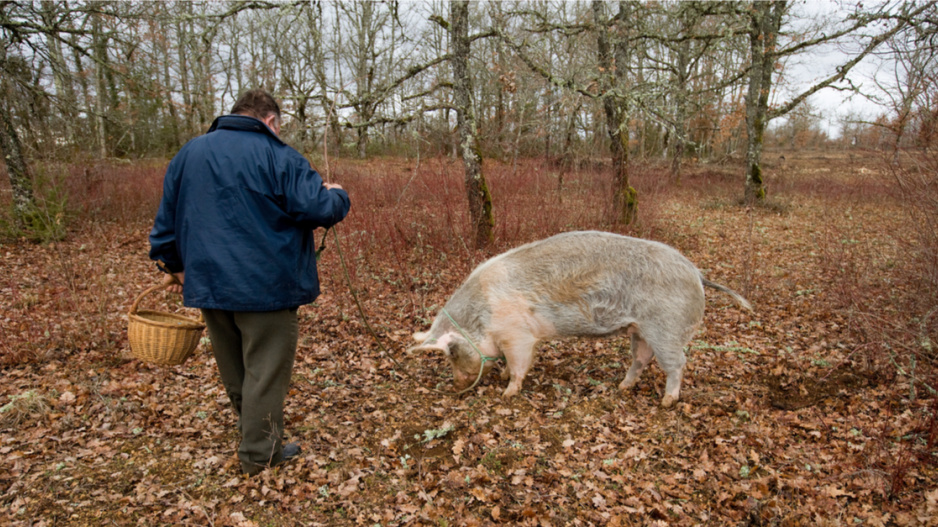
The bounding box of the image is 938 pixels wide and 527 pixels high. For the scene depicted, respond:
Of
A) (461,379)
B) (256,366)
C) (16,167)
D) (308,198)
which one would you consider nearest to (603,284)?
(461,379)

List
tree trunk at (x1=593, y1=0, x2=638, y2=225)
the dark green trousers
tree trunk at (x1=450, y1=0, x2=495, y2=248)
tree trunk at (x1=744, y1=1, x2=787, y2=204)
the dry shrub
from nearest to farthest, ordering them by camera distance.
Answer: the dark green trousers
the dry shrub
tree trunk at (x1=450, y1=0, x2=495, y2=248)
tree trunk at (x1=593, y1=0, x2=638, y2=225)
tree trunk at (x1=744, y1=1, x2=787, y2=204)

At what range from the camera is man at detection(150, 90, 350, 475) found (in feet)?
9.66

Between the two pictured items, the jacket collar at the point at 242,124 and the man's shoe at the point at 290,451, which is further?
the man's shoe at the point at 290,451

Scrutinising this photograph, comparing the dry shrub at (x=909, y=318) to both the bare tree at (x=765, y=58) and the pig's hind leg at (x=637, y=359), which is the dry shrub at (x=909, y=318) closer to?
the pig's hind leg at (x=637, y=359)

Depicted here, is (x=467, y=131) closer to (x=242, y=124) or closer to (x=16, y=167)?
(x=242, y=124)

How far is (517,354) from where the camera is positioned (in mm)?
4645

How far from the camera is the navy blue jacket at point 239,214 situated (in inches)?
116

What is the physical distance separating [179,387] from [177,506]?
1.91 m

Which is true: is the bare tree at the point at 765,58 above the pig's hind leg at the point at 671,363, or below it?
above

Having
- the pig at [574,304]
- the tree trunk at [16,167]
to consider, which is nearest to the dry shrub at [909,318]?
the pig at [574,304]

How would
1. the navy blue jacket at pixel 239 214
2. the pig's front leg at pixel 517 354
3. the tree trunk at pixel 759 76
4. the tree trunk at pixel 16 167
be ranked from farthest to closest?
1. the tree trunk at pixel 759 76
2. the tree trunk at pixel 16 167
3. the pig's front leg at pixel 517 354
4. the navy blue jacket at pixel 239 214

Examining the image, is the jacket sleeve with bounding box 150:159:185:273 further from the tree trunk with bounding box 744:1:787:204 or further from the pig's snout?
the tree trunk with bounding box 744:1:787:204

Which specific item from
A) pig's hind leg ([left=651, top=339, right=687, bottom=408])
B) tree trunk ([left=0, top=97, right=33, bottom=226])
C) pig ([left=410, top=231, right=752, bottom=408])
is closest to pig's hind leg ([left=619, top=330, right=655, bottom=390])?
pig ([left=410, top=231, right=752, bottom=408])

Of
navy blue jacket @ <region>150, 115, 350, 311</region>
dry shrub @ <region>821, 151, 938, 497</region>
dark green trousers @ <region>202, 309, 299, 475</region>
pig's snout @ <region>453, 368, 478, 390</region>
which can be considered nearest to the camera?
navy blue jacket @ <region>150, 115, 350, 311</region>
